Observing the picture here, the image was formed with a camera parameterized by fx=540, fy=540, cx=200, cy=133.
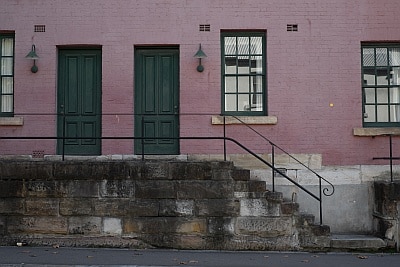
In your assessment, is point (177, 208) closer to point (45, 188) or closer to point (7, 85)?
point (45, 188)

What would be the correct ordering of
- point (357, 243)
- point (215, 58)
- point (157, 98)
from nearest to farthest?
1. point (357, 243)
2. point (215, 58)
3. point (157, 98)

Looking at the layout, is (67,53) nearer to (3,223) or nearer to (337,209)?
(3,223)

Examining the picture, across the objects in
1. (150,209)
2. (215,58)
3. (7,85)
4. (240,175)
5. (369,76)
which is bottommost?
(150,209)

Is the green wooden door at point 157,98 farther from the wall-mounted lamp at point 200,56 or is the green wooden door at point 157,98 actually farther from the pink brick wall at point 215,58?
the wall-mounted lamp at point 200,56

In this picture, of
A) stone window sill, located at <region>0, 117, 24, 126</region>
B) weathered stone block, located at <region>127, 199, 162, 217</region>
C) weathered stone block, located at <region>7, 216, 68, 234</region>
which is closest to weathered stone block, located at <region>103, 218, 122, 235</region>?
weathered stone block, located at <region>127, 199, 162, 217</region>

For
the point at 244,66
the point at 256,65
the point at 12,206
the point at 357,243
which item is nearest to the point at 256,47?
the point at 256,65

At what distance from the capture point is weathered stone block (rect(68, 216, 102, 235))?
10891 mm

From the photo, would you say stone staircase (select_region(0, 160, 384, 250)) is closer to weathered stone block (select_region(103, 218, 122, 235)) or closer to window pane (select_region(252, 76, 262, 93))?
weathered stone block (select_region(103, 218, 122, 235))

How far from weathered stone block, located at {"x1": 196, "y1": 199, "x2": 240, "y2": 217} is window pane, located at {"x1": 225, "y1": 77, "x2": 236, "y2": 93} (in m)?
3.22

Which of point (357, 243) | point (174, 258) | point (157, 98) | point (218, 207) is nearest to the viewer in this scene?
point (174, 258)

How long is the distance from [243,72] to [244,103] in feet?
2.45

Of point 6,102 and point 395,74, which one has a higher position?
point 395,74

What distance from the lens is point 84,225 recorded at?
1089 centimetres

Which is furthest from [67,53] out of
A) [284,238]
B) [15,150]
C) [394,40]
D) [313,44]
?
[394,40]
